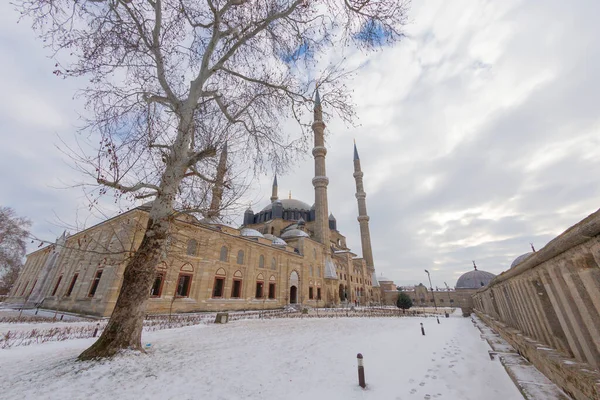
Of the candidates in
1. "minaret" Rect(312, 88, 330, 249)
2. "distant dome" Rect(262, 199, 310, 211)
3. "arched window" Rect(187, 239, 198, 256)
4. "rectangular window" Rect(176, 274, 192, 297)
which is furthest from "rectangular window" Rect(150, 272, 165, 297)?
"distant dome" Rect(262, 199, 310, 211)

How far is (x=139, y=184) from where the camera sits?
209 inches

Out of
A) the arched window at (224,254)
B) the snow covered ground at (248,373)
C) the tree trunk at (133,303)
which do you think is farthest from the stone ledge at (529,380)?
the arched window at (224,254)

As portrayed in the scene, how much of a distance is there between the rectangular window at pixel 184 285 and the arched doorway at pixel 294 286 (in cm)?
1216

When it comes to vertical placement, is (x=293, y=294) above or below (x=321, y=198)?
below

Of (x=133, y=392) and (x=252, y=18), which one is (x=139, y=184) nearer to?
(x=133, y=392)

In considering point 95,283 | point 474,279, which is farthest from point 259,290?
point 474,279

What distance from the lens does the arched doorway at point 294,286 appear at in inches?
1075

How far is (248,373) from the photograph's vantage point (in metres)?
4.63

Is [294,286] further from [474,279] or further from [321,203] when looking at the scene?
[474,279]

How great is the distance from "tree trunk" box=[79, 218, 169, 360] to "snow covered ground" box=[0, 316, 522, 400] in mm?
319

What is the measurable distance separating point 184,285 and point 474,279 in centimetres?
3595

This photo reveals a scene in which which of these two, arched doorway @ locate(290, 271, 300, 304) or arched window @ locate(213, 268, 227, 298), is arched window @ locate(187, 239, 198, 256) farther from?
arched doorway @ locate(290, 271, 300, 304)

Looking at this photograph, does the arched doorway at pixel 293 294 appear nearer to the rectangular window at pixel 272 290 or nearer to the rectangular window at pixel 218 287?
the rectangular window at pixel 272 290

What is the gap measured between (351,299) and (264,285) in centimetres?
1907
